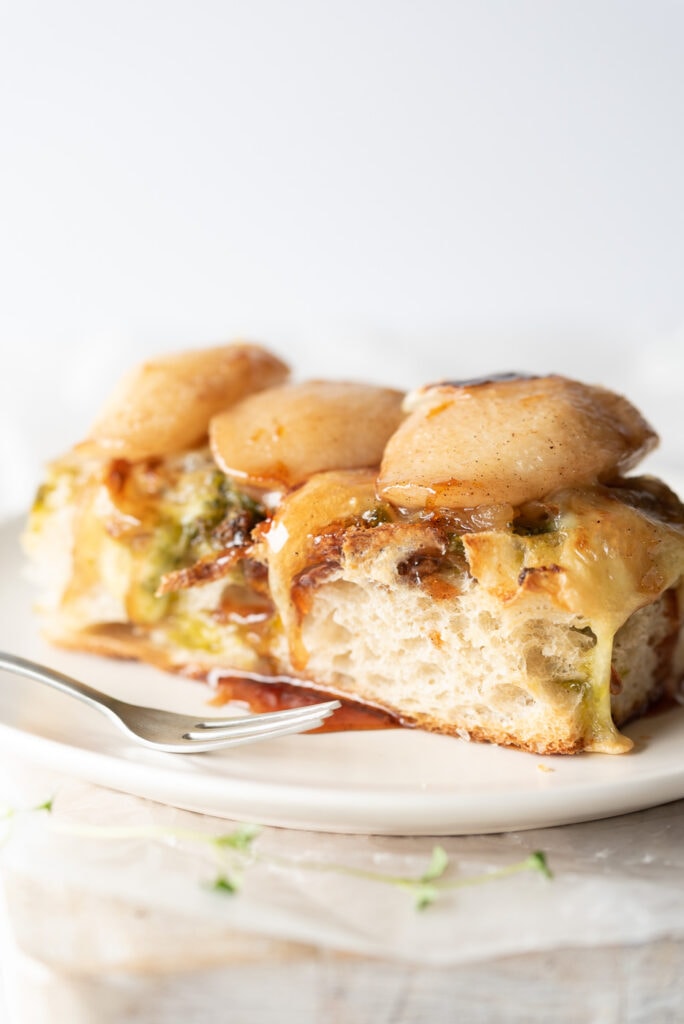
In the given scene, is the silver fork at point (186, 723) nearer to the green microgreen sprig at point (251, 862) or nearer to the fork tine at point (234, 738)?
the fork tine at point (234, 738)

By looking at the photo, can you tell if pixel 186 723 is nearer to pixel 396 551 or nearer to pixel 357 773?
pixel 357 773

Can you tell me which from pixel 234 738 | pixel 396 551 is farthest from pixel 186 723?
pixel 396 551

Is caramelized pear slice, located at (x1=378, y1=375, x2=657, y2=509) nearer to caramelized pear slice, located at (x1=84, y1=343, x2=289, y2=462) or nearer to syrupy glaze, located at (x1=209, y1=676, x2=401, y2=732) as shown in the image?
syrupy glaze, located at (x1=209, y1=676, x2=401, y2=732)

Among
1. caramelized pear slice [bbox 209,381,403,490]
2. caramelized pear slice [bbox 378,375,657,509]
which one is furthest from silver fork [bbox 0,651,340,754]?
caramelized pear slice [bbox 209,381,403,490]

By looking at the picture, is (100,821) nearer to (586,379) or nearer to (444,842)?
(444,842)

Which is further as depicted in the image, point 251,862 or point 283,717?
Result: point 283,717

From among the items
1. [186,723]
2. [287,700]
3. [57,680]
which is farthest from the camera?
[287,700]
